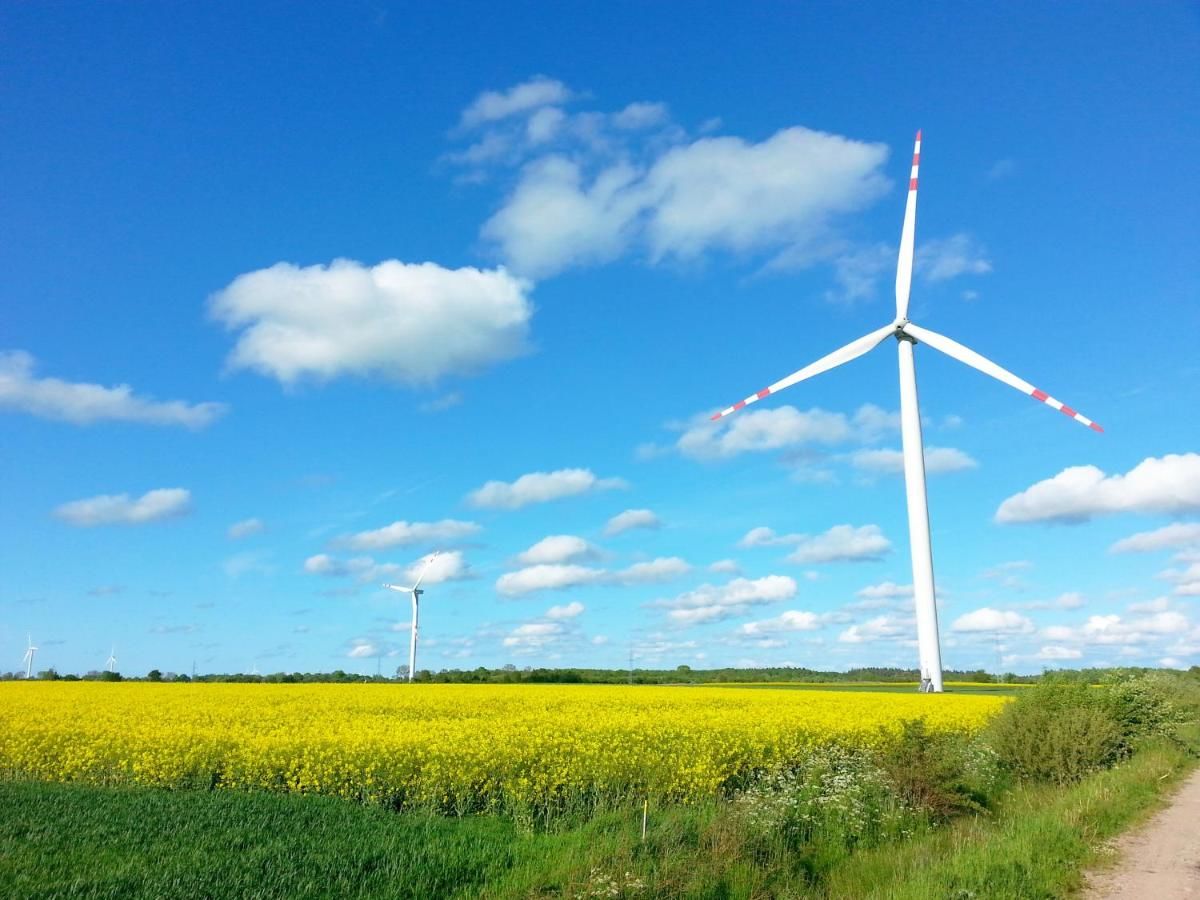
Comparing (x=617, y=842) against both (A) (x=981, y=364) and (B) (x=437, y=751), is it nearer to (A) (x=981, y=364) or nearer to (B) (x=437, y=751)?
(B) (x=437, y=751)

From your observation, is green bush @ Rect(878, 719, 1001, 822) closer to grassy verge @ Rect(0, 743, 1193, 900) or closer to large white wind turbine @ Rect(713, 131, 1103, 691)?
grassy verge @ Rect(0, 743, 1193, 900)

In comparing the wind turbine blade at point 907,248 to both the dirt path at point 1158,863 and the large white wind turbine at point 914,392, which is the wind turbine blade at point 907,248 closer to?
the large white wind turbine at point 914,392

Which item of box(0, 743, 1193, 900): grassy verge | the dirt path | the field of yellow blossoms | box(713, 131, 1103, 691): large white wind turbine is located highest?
box(713, 131, 1103, 691): large white wind turbine

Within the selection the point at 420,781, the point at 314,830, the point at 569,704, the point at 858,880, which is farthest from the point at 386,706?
the point at 858,880

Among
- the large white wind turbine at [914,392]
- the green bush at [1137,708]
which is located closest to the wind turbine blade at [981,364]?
the large white wind turbine at [914,392]

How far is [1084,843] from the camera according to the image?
12750 mm

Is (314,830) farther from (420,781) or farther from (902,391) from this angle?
(902,391)

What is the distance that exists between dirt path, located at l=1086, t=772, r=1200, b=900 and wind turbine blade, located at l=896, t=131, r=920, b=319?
32.9m

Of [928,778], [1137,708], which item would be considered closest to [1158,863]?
[928,778]

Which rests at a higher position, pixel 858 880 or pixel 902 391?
pixel 902 391

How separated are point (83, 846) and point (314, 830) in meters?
2.91

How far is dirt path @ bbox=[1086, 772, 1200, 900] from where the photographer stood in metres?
10.8

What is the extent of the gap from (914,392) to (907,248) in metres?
7.85

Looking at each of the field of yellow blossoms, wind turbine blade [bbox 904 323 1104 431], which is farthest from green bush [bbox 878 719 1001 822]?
wind turbine blade [bbox 904 323 1104 431]
